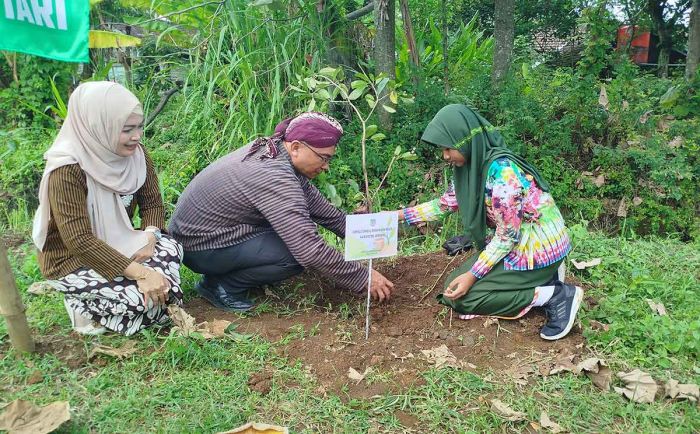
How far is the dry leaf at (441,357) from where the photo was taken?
2.67m

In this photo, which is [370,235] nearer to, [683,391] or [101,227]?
[101,227]

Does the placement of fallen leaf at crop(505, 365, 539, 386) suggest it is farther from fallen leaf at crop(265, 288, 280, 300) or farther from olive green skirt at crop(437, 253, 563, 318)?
fallen leaf at crop(265, 288, 280, 300)

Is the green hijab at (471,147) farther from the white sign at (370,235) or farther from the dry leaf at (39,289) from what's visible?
the dry leaf at (39,289)

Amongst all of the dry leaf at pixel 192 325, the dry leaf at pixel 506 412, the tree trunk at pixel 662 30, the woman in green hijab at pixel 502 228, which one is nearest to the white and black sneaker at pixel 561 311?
the woman in green hijab at pixel 502 228

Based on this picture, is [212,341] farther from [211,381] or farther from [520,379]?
[520,379]

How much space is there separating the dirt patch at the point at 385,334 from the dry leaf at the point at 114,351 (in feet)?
1.48

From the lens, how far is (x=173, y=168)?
5066mm

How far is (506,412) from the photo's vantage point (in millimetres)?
2348

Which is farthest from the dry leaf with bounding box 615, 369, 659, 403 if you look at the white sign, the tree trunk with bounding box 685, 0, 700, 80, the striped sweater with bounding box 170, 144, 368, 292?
the tree trunk with bounding box 685, 0, 700, 80

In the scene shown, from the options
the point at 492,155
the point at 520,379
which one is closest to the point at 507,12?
the point at 492,155

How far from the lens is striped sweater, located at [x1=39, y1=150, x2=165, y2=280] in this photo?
2602 millimetres

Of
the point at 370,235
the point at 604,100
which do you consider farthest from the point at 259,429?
the point at 604,100

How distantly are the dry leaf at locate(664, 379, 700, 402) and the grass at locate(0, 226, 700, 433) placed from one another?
3 cm

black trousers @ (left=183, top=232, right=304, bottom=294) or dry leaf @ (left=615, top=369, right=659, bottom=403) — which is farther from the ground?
black trousers @ (left=183, top=232, right=304, bottom=294)
